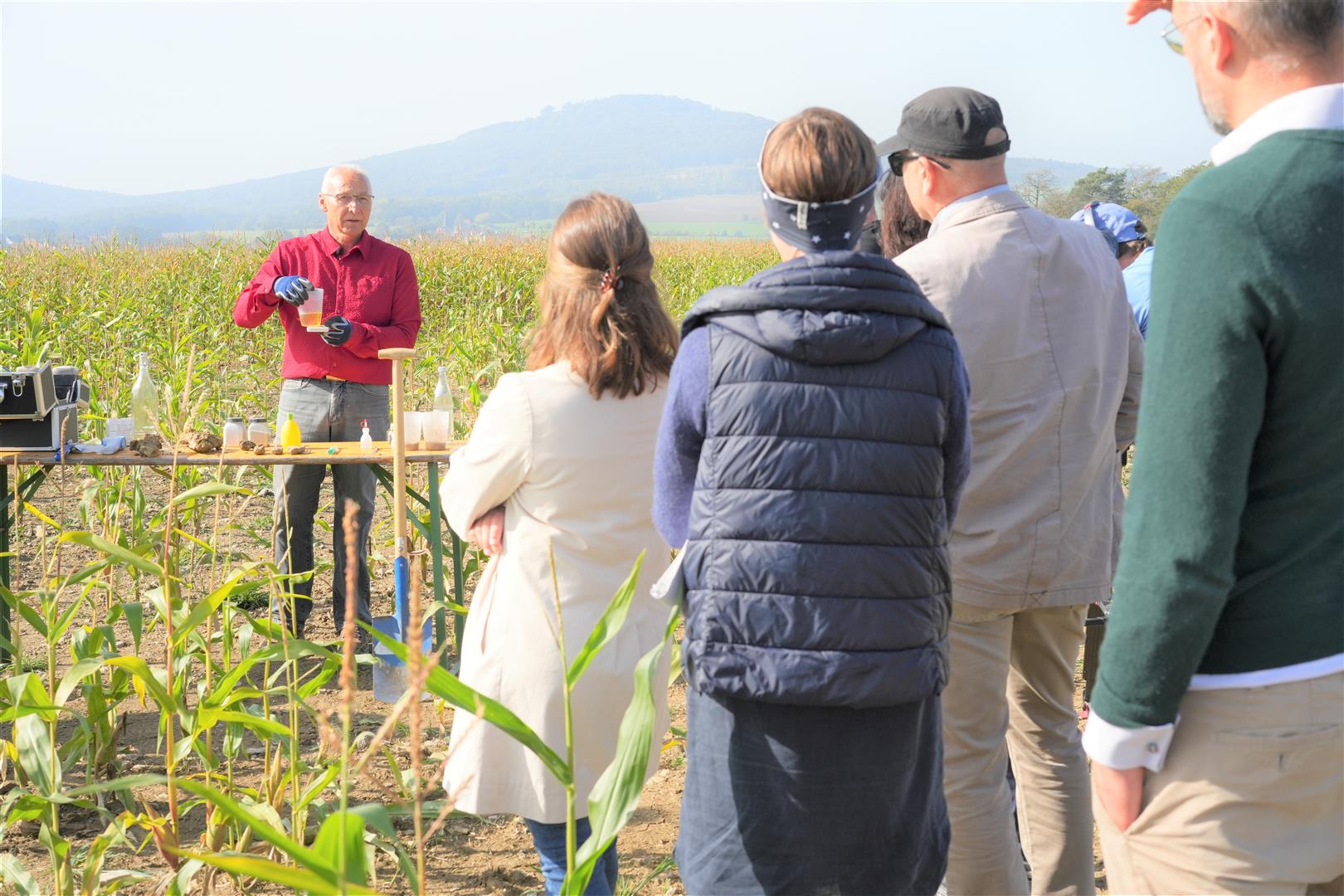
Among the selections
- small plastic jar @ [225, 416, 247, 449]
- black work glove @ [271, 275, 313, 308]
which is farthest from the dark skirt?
black work glove @ [271, 275, 313, 308]

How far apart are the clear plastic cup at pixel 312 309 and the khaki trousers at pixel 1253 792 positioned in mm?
3533

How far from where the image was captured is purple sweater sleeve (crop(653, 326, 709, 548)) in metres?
1.75

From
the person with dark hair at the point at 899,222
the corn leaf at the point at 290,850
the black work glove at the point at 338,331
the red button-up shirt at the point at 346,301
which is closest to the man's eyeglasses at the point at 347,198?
the red button-up shirt at the point at 346,301

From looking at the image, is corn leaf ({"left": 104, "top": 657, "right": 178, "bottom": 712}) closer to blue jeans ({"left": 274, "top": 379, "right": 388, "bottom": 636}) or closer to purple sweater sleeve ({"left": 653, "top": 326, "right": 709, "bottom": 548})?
purple sweater sleeve ({"left": 653, "top": 326, "right": 709, "bottom": 548})

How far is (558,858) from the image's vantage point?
230 cm

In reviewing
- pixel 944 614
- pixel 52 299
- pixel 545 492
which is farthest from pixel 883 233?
pixel 52 299

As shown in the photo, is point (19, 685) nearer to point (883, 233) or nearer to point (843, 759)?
point (843, 759)

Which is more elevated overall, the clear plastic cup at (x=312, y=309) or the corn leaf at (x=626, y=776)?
the clear plastic cup at (x=312, y=309)

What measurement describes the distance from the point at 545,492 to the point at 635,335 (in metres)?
0.33

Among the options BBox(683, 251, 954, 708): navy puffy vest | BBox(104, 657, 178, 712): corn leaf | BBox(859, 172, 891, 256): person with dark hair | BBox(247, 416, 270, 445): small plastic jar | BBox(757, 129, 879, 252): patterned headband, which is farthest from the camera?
BBox(247, 416, 270, 445): small plastic jar

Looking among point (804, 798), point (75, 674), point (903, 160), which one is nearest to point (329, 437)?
point (75, 674)

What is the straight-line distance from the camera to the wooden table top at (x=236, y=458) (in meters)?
4.07

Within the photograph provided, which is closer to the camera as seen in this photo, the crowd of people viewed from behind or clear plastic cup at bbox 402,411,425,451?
the crowd of people viewed from behind

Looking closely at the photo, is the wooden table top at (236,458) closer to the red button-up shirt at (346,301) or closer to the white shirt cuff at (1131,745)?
the red button-up shirt at (346,301)
